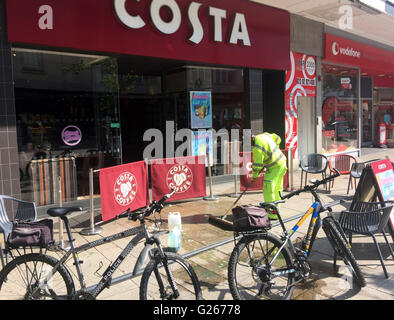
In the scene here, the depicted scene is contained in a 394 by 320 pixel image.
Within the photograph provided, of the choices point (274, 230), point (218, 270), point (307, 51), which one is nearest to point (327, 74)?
point (307, 51)

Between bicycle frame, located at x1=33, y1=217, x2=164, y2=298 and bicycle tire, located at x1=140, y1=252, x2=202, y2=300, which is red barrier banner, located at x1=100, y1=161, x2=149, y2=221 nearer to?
bicycle frame, located at x1=33, y1=217, x2=164, y2=298

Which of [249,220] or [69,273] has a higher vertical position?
[249,220]

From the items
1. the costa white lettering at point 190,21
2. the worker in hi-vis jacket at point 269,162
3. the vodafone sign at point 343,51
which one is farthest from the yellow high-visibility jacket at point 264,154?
the vodafone sign at point 343,51

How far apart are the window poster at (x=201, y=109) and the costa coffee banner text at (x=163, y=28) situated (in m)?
1.16

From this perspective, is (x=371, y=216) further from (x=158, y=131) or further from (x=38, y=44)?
(x=158, y=131)

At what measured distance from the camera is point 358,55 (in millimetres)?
13914

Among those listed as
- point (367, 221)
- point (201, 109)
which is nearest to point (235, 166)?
point (201, 109)

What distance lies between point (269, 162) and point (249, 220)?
111 inches

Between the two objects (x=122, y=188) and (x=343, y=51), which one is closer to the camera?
(x=122, y=188)

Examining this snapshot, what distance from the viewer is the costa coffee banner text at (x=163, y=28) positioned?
6.19m

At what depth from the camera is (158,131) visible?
11211 millimetres

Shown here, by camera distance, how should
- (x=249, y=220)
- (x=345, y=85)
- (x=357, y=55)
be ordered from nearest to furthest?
(x=249, y=220)
(x=357, y=55)
(x=345, y=85)

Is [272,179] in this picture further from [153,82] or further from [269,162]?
[153,82]

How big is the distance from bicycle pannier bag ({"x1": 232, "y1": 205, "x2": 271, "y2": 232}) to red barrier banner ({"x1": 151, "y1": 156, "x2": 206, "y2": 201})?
140 inches
